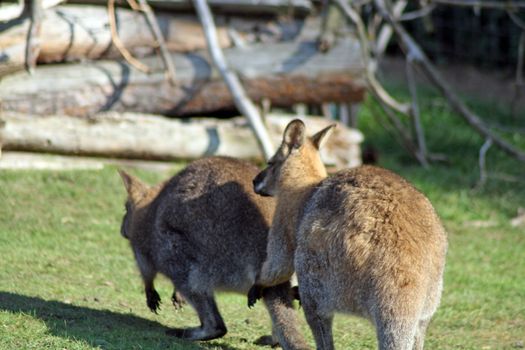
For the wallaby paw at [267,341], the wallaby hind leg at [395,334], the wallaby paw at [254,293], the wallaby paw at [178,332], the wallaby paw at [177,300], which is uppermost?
the wallaby hind leg at [395,334]

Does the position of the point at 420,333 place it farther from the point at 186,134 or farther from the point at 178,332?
the point at 186,134

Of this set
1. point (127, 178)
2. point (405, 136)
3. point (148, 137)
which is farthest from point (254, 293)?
point (405, 136)

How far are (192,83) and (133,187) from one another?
11.9 feet

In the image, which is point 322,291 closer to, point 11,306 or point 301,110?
point 11,306

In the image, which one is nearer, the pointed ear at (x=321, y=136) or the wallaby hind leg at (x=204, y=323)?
the wallaby hind leg at (x=204, y=323)

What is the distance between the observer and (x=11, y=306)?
6.04 meters

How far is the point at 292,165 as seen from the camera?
20.0 feet

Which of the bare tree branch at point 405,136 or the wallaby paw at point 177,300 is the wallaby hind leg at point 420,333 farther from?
the bare tree branch at point 405,136

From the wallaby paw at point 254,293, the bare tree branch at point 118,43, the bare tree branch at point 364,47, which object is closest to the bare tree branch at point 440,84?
the bare tree branch at point 364,47

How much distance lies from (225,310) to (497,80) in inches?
436

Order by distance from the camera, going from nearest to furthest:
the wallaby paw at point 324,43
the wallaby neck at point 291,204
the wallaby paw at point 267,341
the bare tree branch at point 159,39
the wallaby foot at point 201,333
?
1. the wallaby neck at point 291,204
2. the wallaby foot at point 201,333
3. the wallaby paw at point 267,341
4. the bare tree branch at point 159,39
5. the wallaby paw at point 324,43

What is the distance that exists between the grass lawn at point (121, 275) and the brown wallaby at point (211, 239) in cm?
32

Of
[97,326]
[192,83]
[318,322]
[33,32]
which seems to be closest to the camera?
[318,322]

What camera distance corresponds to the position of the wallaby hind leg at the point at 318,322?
17.4ft
